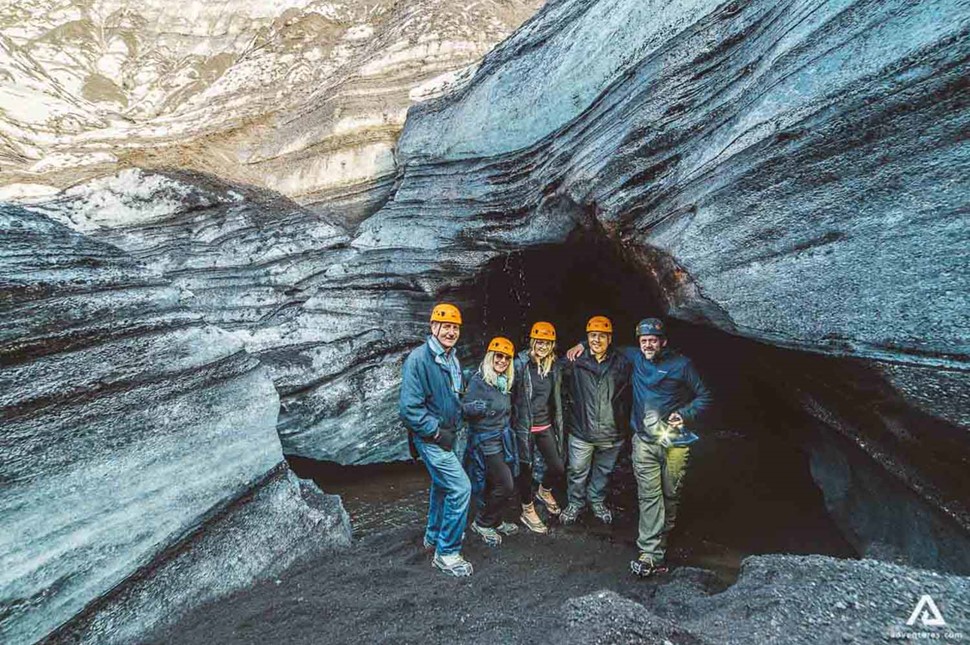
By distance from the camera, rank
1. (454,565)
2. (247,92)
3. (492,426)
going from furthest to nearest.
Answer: (247,92)
(492,426)
(454,565)

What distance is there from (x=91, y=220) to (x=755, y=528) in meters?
11.5

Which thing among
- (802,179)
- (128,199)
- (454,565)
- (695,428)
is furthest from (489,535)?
(128,199)

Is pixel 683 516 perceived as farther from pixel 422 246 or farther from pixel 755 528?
pixel 422 246

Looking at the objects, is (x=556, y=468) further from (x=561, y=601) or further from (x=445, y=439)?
(x=445, y=439)

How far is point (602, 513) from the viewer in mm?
6031

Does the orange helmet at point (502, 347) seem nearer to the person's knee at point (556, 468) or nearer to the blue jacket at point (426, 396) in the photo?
the blue jacket at point (426, 396)

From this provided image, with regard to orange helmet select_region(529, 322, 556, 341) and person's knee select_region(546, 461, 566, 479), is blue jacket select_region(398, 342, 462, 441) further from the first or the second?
person's knee select_region(546, 461, 566, 479)

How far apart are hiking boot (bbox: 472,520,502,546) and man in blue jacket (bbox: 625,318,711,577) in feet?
4.81

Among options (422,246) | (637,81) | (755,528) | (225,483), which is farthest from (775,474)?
(225,483)

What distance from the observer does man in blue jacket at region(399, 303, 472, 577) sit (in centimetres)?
465

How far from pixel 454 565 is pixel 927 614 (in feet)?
11.8

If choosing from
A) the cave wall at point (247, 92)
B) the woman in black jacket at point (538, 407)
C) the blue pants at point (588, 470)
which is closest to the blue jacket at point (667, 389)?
the blue pants at point (588, 470)

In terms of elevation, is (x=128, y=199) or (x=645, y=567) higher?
(x=128, y=199)

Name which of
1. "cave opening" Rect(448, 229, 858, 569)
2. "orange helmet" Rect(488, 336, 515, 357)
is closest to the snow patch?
"cave opening" Rect(448, 229, 858, 569)
